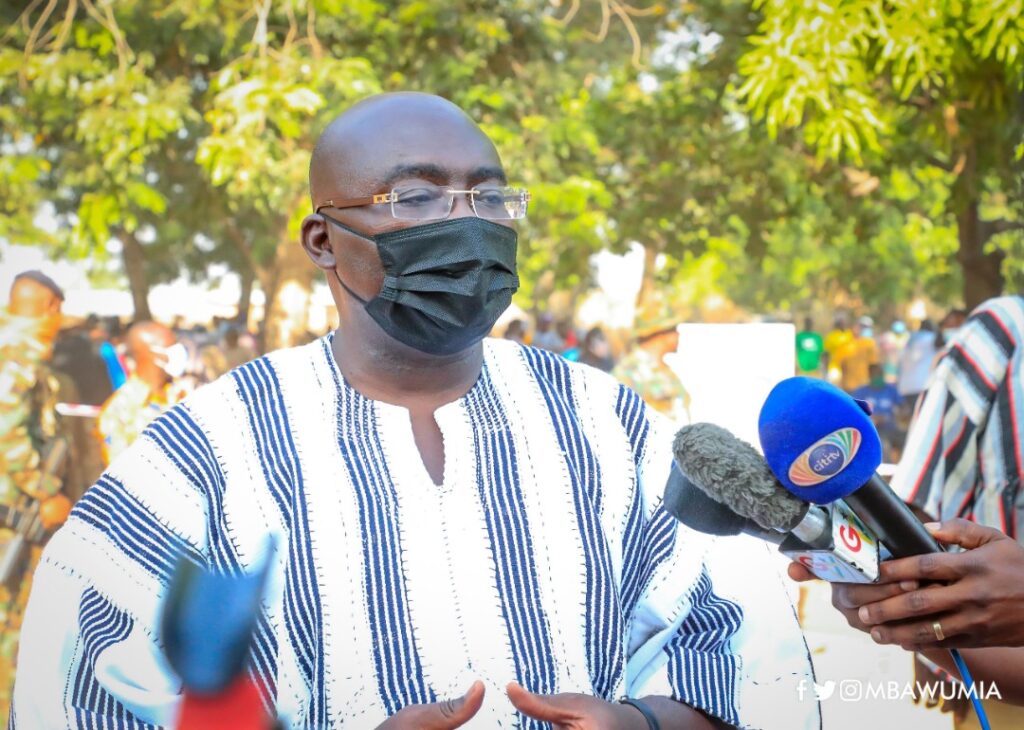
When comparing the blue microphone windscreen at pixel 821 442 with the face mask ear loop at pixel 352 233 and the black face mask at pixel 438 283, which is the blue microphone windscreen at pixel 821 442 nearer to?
the black face mask at pixel 438 283

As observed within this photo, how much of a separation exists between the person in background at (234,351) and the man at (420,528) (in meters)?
8.94

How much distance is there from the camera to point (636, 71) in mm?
10305

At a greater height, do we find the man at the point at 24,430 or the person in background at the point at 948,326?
the person in background at the point at 948,326

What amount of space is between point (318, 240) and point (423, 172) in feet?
1.04

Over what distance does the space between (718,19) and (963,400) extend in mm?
7040

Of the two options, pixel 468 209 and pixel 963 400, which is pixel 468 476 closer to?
pixel 468 209

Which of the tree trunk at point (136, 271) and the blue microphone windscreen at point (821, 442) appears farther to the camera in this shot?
the tree trunk at point (136, 271)

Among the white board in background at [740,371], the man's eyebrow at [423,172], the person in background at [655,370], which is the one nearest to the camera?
the man's eyebrow at [423,172]

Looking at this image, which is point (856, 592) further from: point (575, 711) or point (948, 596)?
point (575, 711)

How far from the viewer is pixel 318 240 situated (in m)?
2.27

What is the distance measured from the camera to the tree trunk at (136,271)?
12.4 metres

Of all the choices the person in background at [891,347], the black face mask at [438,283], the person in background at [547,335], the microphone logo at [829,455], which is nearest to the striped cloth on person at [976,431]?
the black face mask at [438,283]

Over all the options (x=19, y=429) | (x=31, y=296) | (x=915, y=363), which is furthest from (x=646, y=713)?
(x=915, y=363)

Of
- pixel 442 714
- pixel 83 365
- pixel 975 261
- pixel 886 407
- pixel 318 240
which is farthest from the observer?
pixel 886 407
